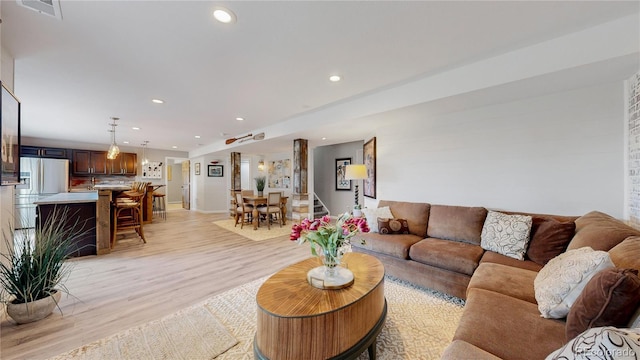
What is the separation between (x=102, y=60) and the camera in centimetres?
232

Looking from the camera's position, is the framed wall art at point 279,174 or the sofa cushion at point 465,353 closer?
the sofa cushion at point 465,353

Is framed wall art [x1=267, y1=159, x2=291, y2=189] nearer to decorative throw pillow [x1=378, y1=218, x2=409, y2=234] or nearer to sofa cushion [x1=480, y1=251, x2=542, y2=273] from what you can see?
decorative throw pillow [x1=378, y1=218, x2=409, y2=234]

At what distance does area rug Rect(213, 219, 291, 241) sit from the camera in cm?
500

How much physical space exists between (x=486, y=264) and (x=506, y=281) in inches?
13.9

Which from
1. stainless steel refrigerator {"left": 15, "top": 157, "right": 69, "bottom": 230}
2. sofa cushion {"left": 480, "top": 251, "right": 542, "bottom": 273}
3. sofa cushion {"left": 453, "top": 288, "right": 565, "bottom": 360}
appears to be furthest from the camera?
stainless steel refrigerator {"left": 15, "top": 157, "right": 69, "bottom": 230}

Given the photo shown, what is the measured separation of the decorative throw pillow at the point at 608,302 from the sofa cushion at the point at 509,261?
4.25ft

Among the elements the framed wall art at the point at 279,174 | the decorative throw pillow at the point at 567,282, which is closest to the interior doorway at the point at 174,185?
the framed wall art at the point at 279,174

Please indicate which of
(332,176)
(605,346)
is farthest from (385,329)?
(332,176)

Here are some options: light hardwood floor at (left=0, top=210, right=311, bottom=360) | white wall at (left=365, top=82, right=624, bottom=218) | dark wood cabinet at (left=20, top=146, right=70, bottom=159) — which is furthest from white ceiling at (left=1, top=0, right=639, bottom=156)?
dark wood cabinet at (left=20, top=146, right=70, bottom=159)

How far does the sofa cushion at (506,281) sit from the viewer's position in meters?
1.56

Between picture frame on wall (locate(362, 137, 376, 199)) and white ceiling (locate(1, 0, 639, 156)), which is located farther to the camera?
picture frame on wall (locate(362, 137, 376, 199))

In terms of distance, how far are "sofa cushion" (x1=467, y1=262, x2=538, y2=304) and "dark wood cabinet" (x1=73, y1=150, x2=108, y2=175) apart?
10052mm

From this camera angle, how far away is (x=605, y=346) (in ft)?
2.06

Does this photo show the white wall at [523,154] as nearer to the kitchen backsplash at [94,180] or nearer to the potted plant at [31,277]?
the potted plant at [31,277]
